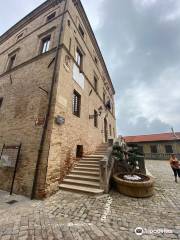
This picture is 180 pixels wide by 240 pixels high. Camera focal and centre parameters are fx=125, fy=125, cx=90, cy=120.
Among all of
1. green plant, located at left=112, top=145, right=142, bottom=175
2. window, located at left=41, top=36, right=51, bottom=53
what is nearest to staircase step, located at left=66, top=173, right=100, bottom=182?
green plant, located at left=112, top=145, right=142, bottom=175

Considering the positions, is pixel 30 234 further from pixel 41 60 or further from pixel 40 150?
pixel 41 60

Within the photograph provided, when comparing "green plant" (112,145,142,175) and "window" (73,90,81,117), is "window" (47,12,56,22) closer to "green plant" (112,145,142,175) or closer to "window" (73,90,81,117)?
"window" (73,90,81,117)

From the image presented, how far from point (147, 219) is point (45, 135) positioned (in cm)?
432

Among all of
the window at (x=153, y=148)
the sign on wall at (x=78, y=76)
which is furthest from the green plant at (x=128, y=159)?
the window at (x=153, y=148)

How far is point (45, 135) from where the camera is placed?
5223mm

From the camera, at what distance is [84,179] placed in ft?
18.4

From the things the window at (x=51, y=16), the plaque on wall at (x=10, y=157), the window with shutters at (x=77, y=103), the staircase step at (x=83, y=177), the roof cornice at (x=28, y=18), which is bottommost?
the staircase step at (x=83, y=177)

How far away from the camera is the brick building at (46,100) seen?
5.09m

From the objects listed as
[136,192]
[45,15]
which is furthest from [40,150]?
[45,15]

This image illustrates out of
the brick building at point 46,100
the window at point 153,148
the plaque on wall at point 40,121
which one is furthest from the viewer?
the window at point 153,148

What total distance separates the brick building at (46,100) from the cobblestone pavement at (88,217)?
935 millimetres

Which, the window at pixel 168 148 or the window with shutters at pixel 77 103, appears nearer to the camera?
the window with shutters at pixel 77 103

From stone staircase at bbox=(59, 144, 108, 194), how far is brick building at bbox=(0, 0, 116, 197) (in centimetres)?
38

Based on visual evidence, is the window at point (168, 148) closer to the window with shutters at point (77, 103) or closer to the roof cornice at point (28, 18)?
the window with shutters at point (77, 103)
